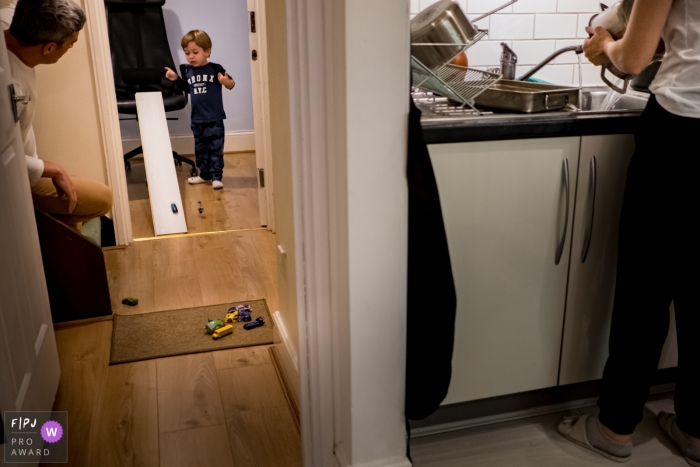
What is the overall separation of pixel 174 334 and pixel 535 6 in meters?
1.80

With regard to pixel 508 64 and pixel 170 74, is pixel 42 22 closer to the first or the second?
pixel 508 64

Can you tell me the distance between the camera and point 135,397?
210cm

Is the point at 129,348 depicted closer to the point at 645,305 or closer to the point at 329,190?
the point at 329,190

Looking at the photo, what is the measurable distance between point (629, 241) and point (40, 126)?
273cm

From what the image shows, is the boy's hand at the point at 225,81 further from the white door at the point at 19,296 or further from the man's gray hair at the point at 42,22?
the white door at the point at 19,296

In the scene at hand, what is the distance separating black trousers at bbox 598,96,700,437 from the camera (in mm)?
1518

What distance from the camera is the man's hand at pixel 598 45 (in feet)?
5.53

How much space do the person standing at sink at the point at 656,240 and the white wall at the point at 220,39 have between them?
13.5 ft

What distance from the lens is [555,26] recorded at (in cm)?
250

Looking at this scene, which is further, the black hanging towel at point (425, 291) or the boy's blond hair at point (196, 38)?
the boy's blond hair at point (196, 38)

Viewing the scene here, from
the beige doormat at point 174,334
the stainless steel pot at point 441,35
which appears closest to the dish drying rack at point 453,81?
the stainless steel pot at point 441,35

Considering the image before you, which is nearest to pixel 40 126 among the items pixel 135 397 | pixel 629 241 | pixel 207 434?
pixel 135 397

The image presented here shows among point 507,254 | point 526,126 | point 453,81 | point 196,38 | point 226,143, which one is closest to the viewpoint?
point 526,126

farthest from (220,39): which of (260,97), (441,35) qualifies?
(441,35)
